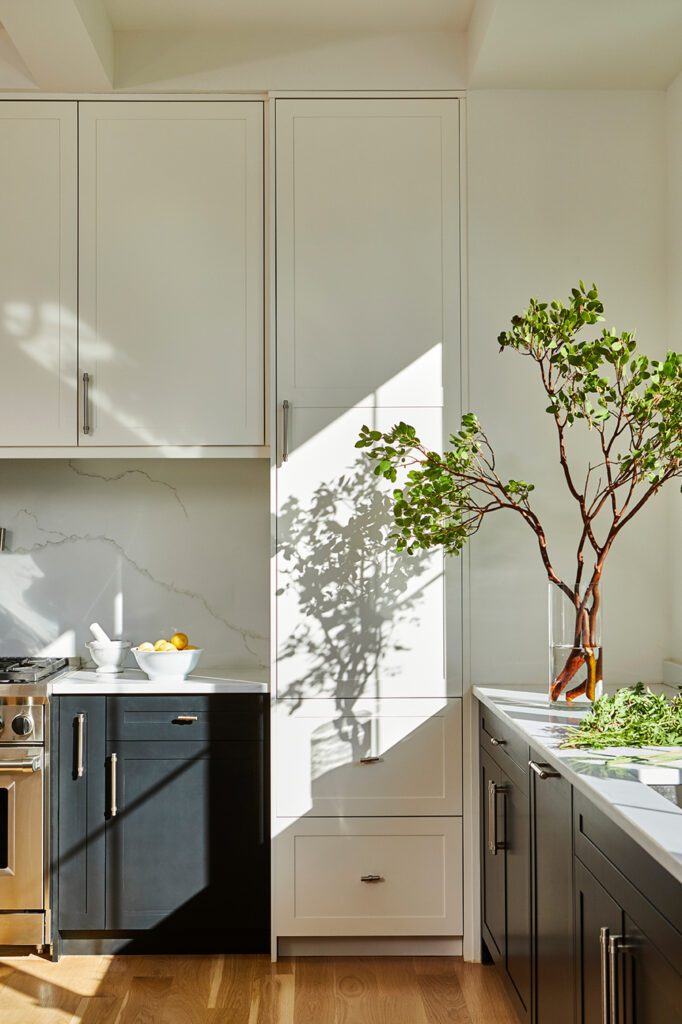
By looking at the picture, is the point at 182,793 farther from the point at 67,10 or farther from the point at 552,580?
the point at 67,10

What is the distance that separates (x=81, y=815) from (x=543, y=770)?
62.5 inches

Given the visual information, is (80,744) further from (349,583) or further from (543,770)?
(543,770)

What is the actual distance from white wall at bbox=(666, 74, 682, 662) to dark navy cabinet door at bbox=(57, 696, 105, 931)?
1.81 m

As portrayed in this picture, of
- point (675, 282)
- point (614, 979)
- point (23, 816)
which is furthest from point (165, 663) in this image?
point (675, 282)

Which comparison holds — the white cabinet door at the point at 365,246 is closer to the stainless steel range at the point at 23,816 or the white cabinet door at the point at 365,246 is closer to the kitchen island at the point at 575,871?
the kitchen island at the point at 575,871

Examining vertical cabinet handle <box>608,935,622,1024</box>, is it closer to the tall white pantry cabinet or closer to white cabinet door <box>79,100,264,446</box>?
the tall white pantry cabinet

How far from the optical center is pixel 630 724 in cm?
197

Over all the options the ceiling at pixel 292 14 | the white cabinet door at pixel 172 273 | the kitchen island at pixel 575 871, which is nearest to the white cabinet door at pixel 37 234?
the white cabinet door at pixel 172 273

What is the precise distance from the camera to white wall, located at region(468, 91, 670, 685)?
113 inches

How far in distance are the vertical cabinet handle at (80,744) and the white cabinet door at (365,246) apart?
3.96 ft

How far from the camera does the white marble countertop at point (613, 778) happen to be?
1352 mm

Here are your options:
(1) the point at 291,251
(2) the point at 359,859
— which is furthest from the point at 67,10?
(2) the point at 359,859

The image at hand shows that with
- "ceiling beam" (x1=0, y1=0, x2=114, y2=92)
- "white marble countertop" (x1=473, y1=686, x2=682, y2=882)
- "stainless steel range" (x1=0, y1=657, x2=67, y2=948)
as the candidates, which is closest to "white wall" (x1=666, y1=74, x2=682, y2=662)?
"white marble countertop" (x1=473, y1=686, x2=682, y2=882)

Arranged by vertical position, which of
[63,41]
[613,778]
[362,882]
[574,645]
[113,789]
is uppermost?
[63,41]
